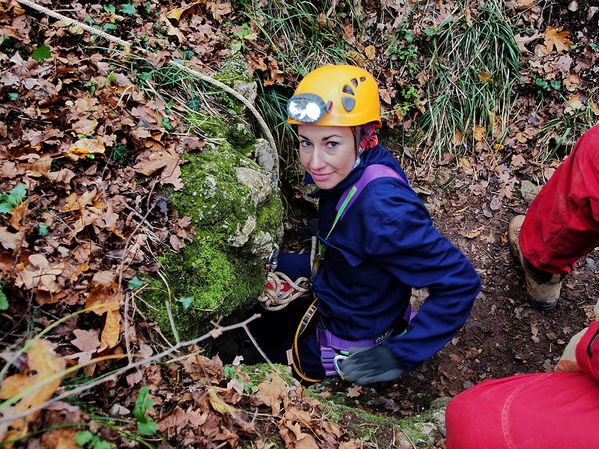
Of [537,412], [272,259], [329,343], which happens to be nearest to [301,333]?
[329,343]

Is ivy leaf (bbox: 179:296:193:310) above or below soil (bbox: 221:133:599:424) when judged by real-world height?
above

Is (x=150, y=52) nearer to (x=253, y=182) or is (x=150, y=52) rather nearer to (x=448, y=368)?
(x=253, y=182)

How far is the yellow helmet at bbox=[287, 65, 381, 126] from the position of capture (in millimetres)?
2711

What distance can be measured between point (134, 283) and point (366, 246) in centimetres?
156

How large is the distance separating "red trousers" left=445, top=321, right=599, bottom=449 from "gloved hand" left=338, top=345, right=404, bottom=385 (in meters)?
0.57

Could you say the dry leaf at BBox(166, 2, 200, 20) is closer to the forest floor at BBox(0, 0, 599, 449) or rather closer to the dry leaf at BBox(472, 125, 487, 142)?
the forest floor at BBox(0, 0, 599, 449)

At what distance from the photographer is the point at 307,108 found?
2.71 meters

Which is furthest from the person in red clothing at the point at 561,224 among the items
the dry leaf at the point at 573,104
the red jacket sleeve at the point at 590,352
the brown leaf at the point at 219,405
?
the brown leaf at the point at 219,405

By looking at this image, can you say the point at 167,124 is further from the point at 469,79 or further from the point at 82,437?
the point at 469,79

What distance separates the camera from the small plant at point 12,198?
84.7 inches

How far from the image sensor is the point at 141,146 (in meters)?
2.87

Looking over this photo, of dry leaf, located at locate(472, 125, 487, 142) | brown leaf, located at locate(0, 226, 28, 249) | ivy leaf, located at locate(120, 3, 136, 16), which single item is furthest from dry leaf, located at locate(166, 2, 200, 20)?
dry leaf, located at locate(472, 125, 487, 142)

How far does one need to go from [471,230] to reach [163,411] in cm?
434

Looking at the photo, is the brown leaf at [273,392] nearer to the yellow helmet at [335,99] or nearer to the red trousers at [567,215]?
the yellow helmet at [335,99]
